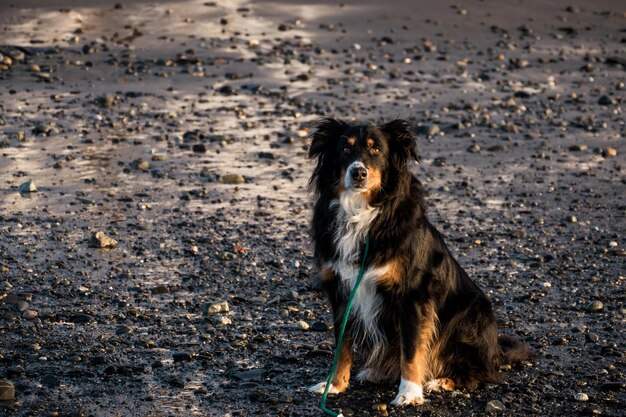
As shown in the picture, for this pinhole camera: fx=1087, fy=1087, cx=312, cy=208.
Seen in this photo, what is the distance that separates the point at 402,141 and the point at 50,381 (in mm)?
2641

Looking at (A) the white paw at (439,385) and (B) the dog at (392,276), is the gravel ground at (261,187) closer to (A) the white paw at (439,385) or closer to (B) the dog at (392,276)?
(A) the white paw at (439,385)

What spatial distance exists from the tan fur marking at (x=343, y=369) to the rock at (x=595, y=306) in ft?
7.82

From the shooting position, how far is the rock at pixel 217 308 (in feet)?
26.7

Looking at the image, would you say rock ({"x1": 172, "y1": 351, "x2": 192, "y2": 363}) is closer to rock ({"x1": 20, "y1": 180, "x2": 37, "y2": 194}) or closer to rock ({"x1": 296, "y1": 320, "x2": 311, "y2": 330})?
rock ({"x1": 296, "y1": 320, "x2": 311, "y2": 330})

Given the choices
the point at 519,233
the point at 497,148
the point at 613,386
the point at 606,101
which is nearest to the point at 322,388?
the point at 613,386

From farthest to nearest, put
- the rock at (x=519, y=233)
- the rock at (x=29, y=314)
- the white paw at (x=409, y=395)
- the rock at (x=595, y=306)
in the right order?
the rock at (x=519, y=233) < the rock at (x=595, y=306) < the rock at (x=29, y=314) < the white paw at (x=409, y=395)

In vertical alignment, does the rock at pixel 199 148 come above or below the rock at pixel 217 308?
above

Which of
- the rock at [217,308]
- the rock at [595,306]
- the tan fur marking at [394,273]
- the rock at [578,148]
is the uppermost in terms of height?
the tan fur marking at [394,273]

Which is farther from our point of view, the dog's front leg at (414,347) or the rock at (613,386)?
the rock at (613,386)

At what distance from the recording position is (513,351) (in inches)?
284

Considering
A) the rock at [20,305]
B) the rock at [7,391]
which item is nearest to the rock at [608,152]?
the rock at [20,305]

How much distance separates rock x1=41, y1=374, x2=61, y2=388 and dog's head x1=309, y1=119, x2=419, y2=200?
202cm

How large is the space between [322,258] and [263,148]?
6.08 meters

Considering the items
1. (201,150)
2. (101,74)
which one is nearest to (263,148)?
(201,150)
